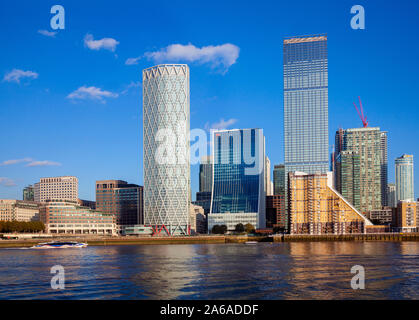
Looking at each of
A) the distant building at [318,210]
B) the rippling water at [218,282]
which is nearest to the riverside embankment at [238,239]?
the distant building at [318,210]

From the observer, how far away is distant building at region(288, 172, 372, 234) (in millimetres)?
163875

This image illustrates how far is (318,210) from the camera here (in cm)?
16575

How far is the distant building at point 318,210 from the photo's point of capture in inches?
6452

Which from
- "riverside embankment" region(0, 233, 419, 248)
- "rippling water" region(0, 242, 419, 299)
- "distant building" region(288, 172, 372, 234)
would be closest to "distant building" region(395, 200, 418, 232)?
"distant building" region(288, 172, 372, 234)

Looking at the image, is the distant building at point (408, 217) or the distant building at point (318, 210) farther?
the distant building at point (408, 217)

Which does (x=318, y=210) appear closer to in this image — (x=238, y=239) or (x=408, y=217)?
(x=238, y=239)

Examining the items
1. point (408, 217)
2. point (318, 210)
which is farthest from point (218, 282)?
point (408, 217)

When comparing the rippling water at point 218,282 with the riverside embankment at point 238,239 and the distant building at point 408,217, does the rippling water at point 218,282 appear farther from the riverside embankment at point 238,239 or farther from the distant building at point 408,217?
the distant building at point 408,217

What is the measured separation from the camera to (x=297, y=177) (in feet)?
556

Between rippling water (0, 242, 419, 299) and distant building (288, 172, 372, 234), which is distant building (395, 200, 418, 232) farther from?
rippling water (0, 242, 419, 299)
